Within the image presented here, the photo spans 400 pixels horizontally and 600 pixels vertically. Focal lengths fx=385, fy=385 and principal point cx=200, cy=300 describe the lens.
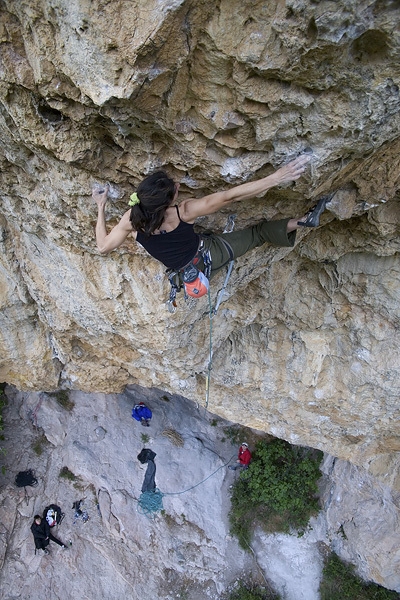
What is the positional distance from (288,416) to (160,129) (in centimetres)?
468

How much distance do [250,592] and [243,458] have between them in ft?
8.61

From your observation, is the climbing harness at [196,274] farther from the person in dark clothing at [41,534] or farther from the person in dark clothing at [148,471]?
the person in dark clothing at [41,534]

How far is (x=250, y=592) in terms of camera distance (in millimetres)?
7934

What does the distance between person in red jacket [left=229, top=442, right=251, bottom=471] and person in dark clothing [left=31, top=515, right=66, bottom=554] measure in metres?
3.80

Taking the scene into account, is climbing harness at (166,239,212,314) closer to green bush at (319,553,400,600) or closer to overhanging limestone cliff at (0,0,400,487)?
overhanging limestone cliff at (0,0,400,487)

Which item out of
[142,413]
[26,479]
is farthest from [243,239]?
[26,479]

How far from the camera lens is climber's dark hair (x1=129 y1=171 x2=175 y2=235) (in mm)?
2244

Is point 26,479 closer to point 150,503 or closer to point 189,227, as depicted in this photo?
point 150,503

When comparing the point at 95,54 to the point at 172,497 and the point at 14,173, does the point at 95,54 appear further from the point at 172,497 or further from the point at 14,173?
the point at 172,497

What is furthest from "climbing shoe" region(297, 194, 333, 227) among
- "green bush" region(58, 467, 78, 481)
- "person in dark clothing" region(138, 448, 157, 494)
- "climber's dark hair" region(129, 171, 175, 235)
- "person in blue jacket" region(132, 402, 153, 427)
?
"green bush" region(58, 467, 78, 481)

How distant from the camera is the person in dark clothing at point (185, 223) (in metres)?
2.25

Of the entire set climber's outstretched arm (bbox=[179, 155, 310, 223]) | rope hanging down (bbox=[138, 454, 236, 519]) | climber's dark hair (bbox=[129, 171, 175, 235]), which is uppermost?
climber's dark hair (bbox=[129, 171, 175, 235])

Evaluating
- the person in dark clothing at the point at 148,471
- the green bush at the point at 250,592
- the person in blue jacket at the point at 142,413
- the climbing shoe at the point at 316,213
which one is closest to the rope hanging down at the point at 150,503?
the person in dark clothing at the point at 148,471

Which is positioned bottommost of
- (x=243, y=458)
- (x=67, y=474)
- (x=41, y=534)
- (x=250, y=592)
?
(x=250, y=592)
